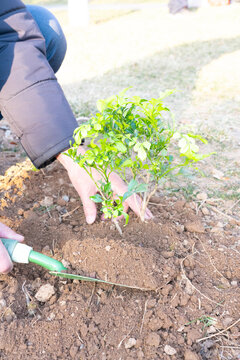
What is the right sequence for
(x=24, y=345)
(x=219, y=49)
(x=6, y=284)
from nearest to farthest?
(x=24, y=345)
(x=6, y=284)
(x=219, y=49)

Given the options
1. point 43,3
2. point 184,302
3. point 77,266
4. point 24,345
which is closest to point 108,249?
point 77,266

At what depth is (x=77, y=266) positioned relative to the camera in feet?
5.55

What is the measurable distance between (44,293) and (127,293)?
0.34 meters

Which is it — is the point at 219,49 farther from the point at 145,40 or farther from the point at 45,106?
the point at 45,106

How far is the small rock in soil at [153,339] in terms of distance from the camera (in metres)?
1.44

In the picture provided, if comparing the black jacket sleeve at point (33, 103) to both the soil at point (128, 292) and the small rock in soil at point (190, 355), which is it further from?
the small rock in soil at point (190, 355)

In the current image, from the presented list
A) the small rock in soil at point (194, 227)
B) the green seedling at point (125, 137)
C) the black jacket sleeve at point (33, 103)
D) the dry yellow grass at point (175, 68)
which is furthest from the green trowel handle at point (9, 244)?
the dry yellow grass at point (175, 68)

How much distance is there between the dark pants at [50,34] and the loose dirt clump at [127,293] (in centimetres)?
143

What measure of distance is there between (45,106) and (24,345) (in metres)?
1.15

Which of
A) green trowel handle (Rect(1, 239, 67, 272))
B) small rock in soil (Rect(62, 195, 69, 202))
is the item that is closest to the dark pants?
small rock in soil (Rect(62, 195, 69, 202))

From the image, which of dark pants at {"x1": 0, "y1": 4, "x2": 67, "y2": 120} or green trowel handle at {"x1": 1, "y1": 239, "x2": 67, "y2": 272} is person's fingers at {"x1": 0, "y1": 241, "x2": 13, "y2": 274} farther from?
dark pants at {"x1": 0, "y1": 4, "x2": 67, "y2": 120}

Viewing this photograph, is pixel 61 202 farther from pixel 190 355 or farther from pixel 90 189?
pixel 190 355

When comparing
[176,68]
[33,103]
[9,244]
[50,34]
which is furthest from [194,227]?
[176,68]

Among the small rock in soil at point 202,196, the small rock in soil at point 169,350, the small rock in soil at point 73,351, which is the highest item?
the small rock in soil at point 73,351
